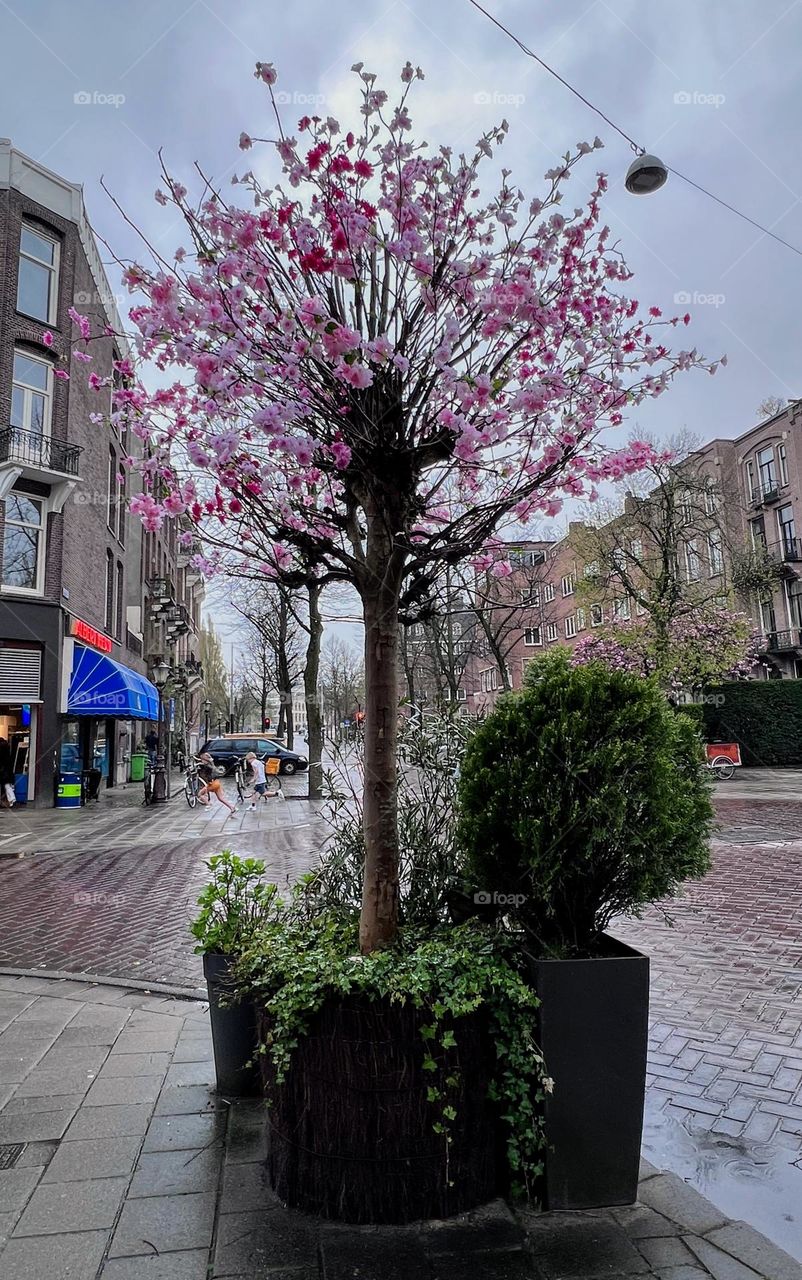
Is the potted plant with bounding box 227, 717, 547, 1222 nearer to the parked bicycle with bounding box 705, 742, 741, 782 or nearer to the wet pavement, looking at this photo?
the wet pavement

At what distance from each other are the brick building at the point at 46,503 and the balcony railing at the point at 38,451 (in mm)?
26

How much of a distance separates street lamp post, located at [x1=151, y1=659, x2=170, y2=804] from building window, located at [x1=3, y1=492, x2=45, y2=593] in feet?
12.0

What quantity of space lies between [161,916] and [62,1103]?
4.31m

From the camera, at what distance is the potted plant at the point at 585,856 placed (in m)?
2.80

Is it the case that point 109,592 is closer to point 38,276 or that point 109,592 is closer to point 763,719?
point 38,276

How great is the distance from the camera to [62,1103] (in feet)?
12.3

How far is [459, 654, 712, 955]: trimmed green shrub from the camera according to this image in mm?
2924

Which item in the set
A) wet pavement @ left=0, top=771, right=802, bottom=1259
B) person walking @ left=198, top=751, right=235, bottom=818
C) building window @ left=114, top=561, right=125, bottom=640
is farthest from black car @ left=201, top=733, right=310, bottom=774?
wet pavement @ left=0, top=771, right=802, bottom=1259

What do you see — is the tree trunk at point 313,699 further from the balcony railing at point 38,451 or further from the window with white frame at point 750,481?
the window with white frame at point 750,481

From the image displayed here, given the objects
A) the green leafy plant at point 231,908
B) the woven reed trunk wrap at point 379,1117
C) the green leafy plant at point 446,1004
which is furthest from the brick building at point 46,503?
the woven reed trunk wrap at point 379,1117

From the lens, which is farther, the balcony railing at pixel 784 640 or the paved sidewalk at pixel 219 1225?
the balcony railing at pixel 784 640

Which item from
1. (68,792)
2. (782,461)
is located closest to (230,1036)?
(68,792)

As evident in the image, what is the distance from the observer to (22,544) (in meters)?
19.7

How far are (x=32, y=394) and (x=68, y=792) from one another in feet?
33.5
